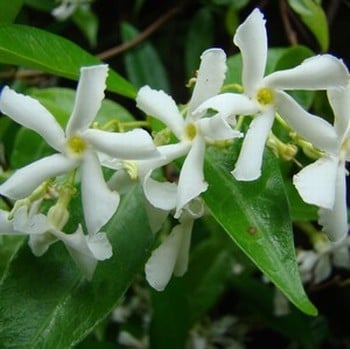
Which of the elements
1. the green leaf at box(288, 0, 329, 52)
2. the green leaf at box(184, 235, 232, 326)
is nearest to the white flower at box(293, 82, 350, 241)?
the green leaf at box(288, 0, 329, 52)

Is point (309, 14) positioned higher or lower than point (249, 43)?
lower

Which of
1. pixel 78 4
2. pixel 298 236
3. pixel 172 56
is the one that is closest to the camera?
pixel 78 4

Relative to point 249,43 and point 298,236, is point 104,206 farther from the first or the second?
point 298,236

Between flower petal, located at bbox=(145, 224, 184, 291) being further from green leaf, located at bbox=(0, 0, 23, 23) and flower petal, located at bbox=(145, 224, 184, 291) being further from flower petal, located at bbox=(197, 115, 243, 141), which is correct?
green leaf, located at bbox=(0, 0, 23, 23)

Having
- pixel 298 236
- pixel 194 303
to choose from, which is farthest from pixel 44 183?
pixel 298 236

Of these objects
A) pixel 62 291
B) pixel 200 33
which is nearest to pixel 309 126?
pixel 62 291

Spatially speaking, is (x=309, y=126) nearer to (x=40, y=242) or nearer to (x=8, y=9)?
(x=40, y=242)

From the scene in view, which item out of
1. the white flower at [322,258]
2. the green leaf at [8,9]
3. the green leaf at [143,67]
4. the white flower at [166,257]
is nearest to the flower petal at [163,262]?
the white flower at [166,257]
